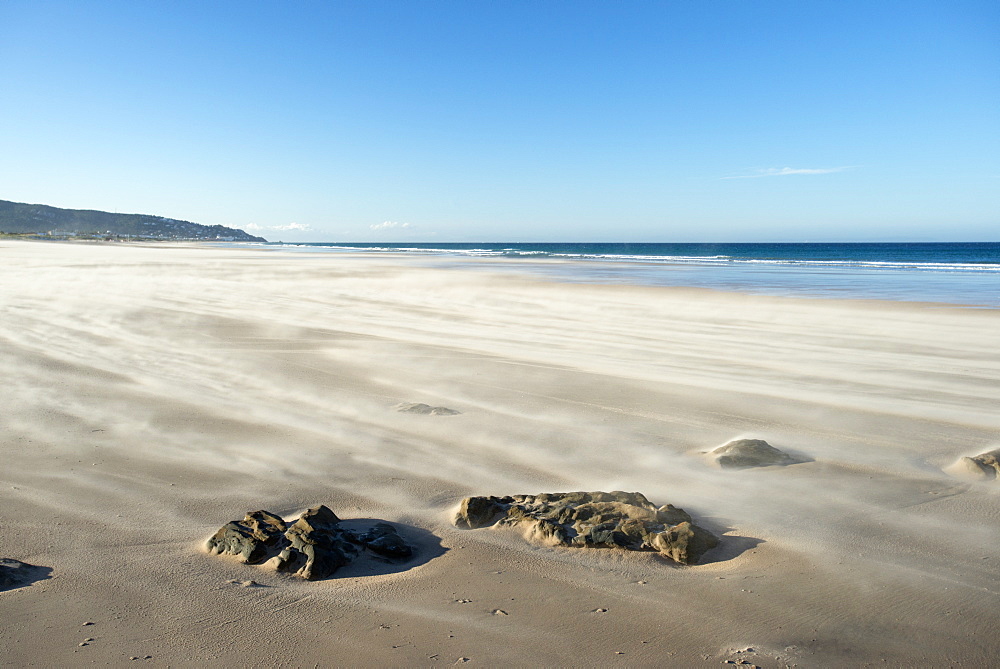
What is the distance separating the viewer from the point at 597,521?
312cm

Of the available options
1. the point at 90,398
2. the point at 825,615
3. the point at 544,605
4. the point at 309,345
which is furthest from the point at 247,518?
the point at 309,345

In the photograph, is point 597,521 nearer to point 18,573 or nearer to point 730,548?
point 730,548

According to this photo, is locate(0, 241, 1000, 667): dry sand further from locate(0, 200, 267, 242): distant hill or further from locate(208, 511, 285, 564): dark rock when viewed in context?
locate(0, 200, 267, 242): distant hill

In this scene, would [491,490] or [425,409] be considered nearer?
[491,490]

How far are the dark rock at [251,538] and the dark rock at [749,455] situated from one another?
8.81ft

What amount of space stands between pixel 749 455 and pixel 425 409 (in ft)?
8.11

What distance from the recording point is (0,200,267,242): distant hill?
123m

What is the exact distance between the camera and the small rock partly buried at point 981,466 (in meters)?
3.88

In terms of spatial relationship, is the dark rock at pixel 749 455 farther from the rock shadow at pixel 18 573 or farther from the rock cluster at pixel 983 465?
the rock shadow at pixel 18 573

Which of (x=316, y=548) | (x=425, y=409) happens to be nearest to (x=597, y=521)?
(x=316, y=548)

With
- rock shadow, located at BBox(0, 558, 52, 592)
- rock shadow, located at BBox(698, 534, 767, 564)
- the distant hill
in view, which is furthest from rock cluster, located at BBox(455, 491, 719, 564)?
the distant hill

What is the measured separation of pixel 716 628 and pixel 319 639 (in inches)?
57.0

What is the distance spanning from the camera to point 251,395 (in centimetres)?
559

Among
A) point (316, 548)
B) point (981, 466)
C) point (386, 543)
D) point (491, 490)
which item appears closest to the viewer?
point (316, 548)
